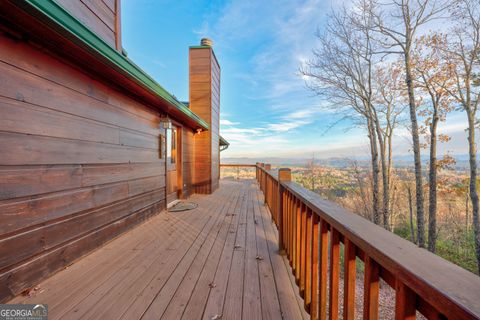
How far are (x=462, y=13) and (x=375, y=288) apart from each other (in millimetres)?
10439

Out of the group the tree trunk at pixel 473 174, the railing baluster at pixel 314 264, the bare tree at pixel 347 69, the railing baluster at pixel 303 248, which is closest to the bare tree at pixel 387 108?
the bare tree at pixel 347 69

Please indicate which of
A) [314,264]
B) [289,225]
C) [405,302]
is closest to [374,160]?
[289,225]

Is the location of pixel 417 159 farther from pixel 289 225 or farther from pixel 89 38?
pixel 89 38

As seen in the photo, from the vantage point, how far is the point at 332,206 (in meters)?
1.19

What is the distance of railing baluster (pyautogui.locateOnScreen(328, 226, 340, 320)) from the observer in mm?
1032

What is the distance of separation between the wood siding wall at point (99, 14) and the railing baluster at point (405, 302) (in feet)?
10.1

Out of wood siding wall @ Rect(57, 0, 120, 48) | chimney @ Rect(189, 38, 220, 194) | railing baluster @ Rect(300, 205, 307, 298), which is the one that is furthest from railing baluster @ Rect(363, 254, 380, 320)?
chimney @ Rect(189, 38, 220, 194)

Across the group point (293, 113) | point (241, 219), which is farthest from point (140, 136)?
point (293, 113)

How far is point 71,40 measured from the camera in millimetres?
1638

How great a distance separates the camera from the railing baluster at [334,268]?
103 cm

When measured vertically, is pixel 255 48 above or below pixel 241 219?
above

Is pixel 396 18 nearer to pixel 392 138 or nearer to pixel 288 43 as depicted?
pixel 288 43

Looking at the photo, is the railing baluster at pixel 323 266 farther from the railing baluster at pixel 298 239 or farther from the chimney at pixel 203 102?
the chimney at pixel 203 102
